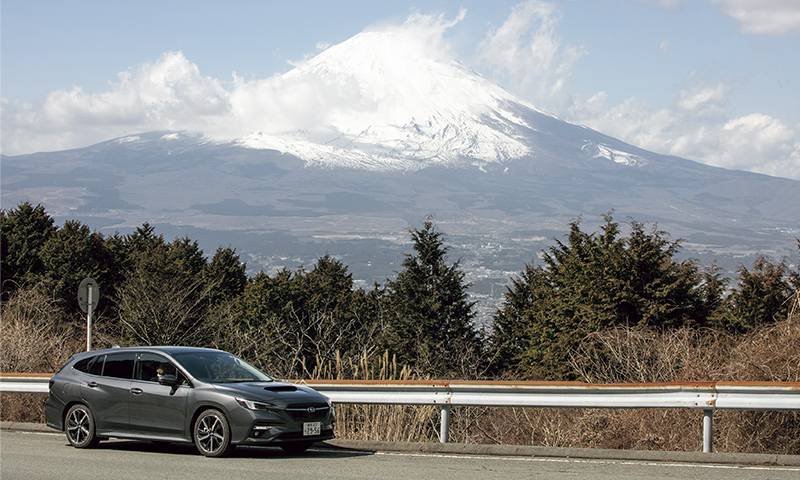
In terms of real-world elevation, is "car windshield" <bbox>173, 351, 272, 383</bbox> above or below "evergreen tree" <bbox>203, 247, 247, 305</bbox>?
below

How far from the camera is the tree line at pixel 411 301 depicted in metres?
24.6

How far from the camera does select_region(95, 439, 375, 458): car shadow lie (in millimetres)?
9359

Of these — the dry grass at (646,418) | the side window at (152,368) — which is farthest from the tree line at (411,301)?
the side window at (152,368)

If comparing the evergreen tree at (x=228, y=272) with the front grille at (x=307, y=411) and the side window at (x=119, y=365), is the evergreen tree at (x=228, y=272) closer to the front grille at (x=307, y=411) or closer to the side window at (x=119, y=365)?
the side window at (x=119, y=365)

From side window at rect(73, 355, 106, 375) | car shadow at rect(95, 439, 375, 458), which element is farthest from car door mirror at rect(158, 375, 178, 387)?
side window at rect(73, 355, 106, 375)

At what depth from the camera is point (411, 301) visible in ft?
144

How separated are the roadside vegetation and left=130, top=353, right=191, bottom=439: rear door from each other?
2.51 m

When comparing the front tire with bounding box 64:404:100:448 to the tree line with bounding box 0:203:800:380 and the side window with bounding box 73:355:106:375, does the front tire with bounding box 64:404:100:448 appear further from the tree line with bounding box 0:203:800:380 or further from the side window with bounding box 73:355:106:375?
the tree line with bounding box 0:203:800:380

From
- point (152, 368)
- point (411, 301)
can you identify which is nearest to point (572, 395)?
point (152, 368)

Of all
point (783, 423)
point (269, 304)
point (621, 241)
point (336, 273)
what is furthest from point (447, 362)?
point (336, 273)

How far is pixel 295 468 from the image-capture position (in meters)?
8.45

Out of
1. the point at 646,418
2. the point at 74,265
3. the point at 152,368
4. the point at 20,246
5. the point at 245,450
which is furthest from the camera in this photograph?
the point at 20,246

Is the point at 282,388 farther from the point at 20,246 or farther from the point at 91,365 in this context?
the point at 20,246

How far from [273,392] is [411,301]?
114 feet
